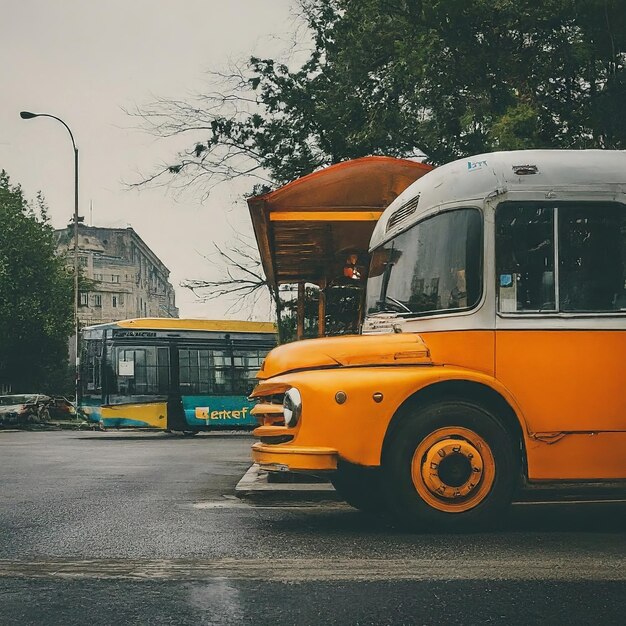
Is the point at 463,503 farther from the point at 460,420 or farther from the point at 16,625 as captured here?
the point at 16,625

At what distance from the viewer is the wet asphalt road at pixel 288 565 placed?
474 cm

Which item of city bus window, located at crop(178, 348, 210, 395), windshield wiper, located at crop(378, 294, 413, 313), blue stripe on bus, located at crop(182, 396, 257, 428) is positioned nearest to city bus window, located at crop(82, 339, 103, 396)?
city bus window, located at crop(178, 348, 210, 395)

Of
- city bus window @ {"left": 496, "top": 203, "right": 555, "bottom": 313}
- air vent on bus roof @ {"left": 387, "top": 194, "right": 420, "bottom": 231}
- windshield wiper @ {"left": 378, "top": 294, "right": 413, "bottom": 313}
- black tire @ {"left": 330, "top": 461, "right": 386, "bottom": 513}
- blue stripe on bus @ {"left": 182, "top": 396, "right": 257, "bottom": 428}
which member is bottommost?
blue stripe on bus @ {"left": 182, "top": 396, "right": 257, "bottom": 428}

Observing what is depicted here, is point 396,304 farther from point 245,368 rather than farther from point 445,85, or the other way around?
point 245,368

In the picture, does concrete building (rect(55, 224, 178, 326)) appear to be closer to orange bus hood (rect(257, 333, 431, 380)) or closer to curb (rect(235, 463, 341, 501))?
curb (rect(235, 463, 341, 501))

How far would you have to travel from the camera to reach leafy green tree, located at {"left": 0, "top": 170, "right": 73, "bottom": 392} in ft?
167

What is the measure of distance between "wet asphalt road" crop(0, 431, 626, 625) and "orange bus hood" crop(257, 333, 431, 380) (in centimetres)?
119

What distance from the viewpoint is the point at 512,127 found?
1728 cm

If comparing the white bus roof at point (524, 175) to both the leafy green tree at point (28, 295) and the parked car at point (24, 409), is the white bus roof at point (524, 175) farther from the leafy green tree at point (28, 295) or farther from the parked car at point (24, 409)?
the leafy green tree at point (28, 295)

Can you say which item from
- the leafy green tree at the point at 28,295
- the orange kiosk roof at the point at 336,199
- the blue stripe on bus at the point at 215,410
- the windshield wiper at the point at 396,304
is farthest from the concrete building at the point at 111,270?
the windshield wiper at the point at 396,304

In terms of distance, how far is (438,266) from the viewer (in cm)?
790

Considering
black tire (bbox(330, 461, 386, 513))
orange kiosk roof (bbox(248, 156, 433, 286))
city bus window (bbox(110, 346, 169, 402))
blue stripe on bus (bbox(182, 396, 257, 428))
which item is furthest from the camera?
blue stripe on bus (bbox(182, 396, 257, 428))

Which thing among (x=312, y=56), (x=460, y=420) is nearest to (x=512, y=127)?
(x=312, y=56)

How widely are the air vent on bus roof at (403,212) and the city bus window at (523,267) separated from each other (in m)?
0.86
